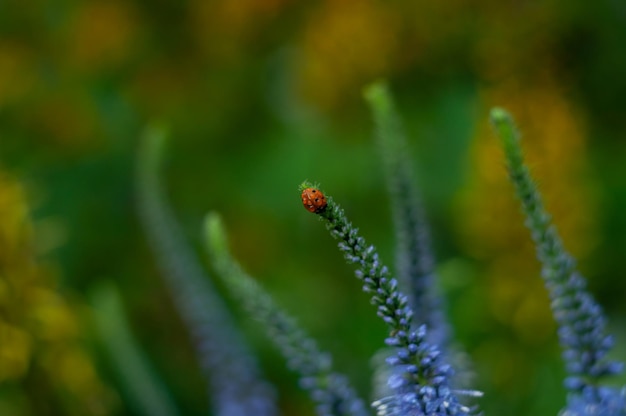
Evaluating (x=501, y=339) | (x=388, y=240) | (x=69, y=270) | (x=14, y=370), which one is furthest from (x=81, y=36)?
(x=501, y=339)

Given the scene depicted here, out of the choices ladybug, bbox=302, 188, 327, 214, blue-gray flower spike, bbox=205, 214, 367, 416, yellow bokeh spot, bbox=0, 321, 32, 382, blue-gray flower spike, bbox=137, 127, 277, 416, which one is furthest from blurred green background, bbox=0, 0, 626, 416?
ladybug, bbox=302, 188, 327, 214

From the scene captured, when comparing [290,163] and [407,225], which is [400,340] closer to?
[407,225]

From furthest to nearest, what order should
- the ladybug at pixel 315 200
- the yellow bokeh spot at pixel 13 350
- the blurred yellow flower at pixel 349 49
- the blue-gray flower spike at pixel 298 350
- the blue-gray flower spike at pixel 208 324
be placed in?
the blurred yellow flower at pixel 349 49 → the yellow bokeh spot at pixel 13 350 → the blue-gray flower spike at pixel 208 324 → the blue-gray flower spike at pixel 298 350 → the ladybug at pixel 315 200

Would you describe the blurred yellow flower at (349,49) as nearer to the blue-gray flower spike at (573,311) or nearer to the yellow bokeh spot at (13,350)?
the yellow bokeh spot at (13,350)

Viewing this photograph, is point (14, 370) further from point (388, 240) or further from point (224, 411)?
point (388, 240)

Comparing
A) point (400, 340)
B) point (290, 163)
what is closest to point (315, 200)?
point (400, 340)

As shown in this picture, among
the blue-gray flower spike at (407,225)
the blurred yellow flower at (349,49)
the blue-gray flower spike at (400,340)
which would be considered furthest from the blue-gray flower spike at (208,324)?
the blurred yellow flower at (349,49)

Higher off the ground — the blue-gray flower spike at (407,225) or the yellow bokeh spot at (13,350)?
the yellow bokeh spot at (13,350)
